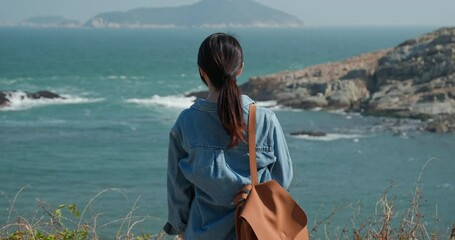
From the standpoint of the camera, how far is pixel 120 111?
3828 centimetres

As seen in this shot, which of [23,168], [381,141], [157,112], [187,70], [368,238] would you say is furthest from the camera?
[187,70]

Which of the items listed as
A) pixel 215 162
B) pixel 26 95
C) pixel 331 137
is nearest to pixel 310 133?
pixel 331 137

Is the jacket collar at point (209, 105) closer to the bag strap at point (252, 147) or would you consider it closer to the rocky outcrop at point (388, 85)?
the bag strap at point (252, 147)

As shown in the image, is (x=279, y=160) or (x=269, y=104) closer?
(x=279, y=160)

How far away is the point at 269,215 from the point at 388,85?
35.5 metres

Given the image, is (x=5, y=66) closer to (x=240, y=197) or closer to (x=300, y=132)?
(x=300, y=132)

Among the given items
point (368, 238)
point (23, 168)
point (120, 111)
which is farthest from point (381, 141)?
point (368, 238)

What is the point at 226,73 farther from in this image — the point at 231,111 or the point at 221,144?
the point at 221,144

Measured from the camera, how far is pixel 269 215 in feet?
9.92

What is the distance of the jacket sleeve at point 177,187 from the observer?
330cm

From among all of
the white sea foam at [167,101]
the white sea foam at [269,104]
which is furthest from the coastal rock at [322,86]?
the white sea foam at [167,101]

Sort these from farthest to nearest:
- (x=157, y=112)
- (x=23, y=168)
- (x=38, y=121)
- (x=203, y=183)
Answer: (x=157, y=112) → (x=38, y=121) → (x=23, y=168) → (x=203, y=183)

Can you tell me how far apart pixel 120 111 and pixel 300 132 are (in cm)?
1121

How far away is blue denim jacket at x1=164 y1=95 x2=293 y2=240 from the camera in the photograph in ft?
10.4
